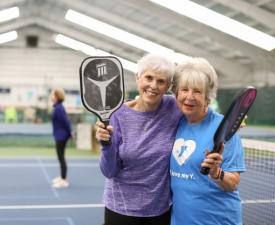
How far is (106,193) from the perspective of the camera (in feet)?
8.31

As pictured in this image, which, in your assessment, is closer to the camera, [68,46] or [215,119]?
[215,119]

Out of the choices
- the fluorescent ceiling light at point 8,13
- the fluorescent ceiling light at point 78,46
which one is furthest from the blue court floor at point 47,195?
the fluorescent ceiling light at point 78,46

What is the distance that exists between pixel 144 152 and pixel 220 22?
13962mm

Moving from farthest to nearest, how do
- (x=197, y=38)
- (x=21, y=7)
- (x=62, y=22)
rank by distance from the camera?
(x=62, y=22), (x=21, y=7), (x=197, y=38)

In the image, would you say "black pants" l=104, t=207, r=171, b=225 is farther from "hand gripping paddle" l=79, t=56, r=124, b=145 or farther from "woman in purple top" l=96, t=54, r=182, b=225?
"hand gripping paddle" l=79, t=56, r=124, b=145

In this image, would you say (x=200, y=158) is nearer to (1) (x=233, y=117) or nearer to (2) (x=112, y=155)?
(1) (x=233, y=117)

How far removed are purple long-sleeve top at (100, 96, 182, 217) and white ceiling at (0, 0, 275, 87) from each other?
469 inches

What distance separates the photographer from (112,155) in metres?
2.32

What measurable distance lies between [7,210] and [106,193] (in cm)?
423

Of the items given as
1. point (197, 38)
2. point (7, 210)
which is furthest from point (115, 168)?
point (197, 38)

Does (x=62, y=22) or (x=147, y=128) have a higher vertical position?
(x=62, y=22)

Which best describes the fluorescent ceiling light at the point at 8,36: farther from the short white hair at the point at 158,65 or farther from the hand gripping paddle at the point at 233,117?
the hand gripping paddle at the point at 233,117

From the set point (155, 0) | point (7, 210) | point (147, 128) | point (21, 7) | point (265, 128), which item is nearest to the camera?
point (147, 128)

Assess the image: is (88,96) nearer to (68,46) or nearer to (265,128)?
(265,128)
